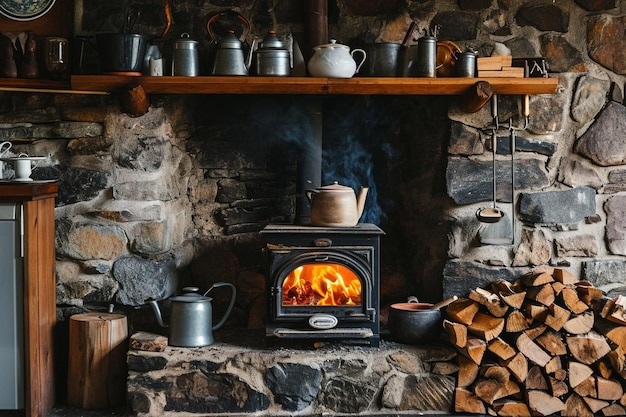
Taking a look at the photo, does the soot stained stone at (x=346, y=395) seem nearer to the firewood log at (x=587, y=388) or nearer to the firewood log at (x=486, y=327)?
the firewood log at (x=486, y=327)

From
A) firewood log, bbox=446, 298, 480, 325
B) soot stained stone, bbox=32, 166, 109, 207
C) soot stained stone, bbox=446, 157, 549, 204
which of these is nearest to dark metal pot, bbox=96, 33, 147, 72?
soot stained stone, bbox=32, 166, 109, 207

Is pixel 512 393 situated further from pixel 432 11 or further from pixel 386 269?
pixel 432 11

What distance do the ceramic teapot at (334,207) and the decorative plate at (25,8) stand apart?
4.42ft

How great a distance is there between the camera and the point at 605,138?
3193 millimetres

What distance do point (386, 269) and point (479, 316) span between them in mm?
633

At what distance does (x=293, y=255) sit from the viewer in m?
3.05

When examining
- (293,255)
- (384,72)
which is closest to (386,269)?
(293,255)

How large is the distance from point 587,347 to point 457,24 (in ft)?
4.60

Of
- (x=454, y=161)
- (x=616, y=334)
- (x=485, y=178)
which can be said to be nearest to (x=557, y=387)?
(x=616, y=334)

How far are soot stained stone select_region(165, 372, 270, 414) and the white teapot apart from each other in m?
1.25

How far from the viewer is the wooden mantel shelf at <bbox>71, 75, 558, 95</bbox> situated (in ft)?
9.95

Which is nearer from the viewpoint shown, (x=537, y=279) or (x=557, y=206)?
(x=537, y=279)

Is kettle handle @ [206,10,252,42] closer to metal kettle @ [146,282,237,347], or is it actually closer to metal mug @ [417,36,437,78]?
metal mug @ [417,36,437,78]

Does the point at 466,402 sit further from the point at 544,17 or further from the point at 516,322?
the point at 544,17
